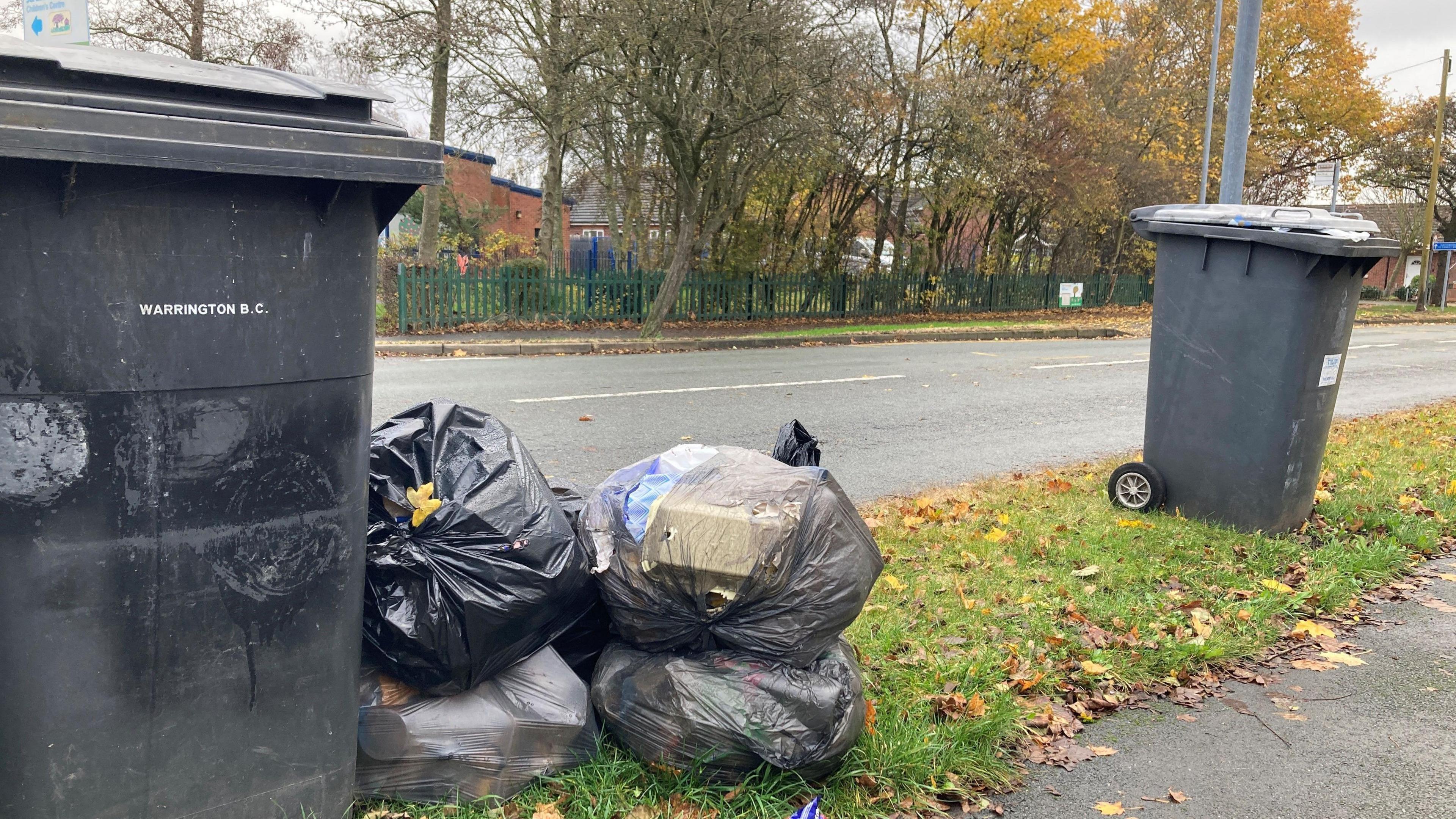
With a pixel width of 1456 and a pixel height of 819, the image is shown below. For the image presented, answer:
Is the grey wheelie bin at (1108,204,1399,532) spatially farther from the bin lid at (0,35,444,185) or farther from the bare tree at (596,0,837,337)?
the bare tree at (596,0,837,337)

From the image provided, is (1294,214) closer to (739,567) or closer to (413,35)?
(739,567)

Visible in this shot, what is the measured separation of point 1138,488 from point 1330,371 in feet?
3.35

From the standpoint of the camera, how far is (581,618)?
8.48 feet

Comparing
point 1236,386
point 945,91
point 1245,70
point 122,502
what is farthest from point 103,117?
point 945,91

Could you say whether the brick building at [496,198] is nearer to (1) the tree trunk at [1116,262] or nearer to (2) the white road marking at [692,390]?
(2) the white road marking at [692,390]

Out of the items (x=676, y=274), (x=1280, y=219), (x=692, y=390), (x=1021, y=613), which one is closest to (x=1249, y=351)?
(x=1280, y=219)

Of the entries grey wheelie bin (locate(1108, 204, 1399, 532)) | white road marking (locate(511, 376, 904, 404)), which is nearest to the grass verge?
grey wheelie bin (locate(1108, 204, 1399, 532))

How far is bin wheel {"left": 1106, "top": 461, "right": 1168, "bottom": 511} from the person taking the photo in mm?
4930

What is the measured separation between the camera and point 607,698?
2.53 m

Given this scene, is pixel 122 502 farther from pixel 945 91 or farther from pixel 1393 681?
pixel 945 91

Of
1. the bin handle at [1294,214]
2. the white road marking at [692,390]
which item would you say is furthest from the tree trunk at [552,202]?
the bin handle at [1294,214]

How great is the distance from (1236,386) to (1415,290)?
164ft

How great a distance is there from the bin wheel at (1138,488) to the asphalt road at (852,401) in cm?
124

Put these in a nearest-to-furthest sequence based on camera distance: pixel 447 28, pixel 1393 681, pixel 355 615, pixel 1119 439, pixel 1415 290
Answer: pixel 355 615 < pixel 1393 681 < pixel 1119 439 < pixel 447 28 < pixel 1415 290
